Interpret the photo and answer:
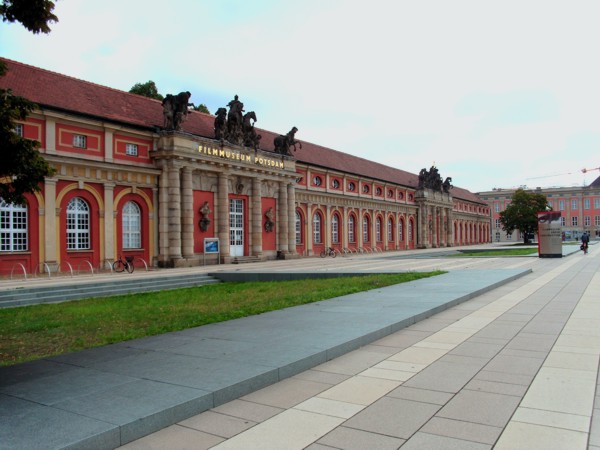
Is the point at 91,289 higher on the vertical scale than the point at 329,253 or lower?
lower

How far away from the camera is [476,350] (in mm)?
7578

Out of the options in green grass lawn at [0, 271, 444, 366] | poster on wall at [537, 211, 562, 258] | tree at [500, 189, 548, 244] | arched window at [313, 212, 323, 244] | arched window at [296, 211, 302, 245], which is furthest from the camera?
tree at [500, 189, 548, 244]

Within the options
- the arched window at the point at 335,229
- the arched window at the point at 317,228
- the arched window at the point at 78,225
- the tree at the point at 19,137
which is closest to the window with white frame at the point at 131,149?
the arched window at the point at 78,225

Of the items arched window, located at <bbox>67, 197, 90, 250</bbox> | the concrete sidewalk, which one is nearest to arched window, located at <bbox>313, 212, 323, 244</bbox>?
arched window, located at <bbox>67, 197, 90, 250</bbox>

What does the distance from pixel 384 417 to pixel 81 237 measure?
24.6 metres

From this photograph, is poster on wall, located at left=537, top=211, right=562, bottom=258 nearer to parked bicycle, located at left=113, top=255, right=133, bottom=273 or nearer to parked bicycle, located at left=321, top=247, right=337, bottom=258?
parked bicycle, located at left=321, top=247, right=337, bottom=258

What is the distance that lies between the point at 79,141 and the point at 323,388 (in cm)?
2405

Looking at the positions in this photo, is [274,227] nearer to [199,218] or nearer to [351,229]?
[199,218]

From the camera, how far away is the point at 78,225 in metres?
25.9

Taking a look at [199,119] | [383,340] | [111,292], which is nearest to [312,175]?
[199,119]

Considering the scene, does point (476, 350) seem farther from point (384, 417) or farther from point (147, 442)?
point (147, 442)

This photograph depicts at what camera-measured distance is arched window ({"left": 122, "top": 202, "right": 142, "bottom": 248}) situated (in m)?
28.4

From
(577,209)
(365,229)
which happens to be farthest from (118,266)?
(577,209)

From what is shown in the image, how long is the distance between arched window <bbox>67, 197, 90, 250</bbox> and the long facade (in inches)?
2.1
